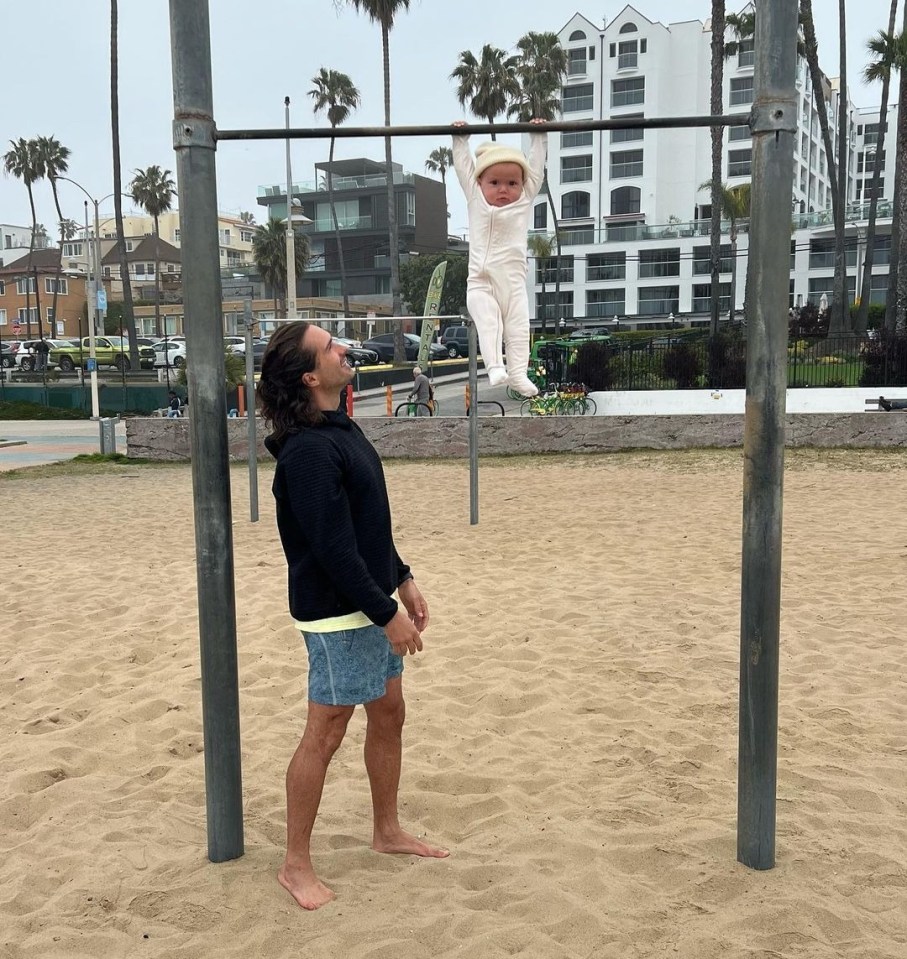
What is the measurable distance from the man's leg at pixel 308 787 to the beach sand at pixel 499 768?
63mm

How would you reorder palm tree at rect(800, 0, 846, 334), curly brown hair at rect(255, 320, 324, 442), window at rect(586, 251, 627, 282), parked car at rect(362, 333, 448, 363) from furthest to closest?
1. window at rect(586, 251, 627, 282)
2. parked car at rect(362, 333, 448, 363)
3. palm tree at rect(800, 0, 846, 334)
4. curly brown hair at rect(255, 320, 324, 442)

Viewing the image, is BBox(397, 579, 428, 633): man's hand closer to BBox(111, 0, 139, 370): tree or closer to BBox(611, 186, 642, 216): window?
BBox(111, 0, 139, 370): tree

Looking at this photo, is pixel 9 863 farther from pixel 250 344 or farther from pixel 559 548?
pixel 250 344

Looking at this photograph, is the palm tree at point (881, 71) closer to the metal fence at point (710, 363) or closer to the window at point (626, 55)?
the metal fence at point (710, 363)

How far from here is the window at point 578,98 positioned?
53.7 meters

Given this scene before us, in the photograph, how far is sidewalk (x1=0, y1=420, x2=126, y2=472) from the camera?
16.8 meters

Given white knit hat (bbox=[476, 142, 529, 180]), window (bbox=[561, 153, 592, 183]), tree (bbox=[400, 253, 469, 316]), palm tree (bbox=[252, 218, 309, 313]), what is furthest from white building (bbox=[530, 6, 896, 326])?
white knit hat (bbox=[476, 142, 529, 180])

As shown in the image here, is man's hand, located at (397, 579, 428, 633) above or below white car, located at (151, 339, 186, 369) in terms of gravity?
below

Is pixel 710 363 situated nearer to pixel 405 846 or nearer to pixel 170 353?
pixel 405 846

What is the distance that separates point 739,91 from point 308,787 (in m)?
56.1

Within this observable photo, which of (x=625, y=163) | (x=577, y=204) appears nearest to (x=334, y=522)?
(x=625, y=163)

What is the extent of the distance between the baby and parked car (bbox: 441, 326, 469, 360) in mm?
30633

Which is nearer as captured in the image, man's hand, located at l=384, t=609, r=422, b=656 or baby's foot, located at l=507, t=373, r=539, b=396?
man's hand, located at l=384, t=609, r=422, b=656

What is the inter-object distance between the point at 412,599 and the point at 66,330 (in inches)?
3198
